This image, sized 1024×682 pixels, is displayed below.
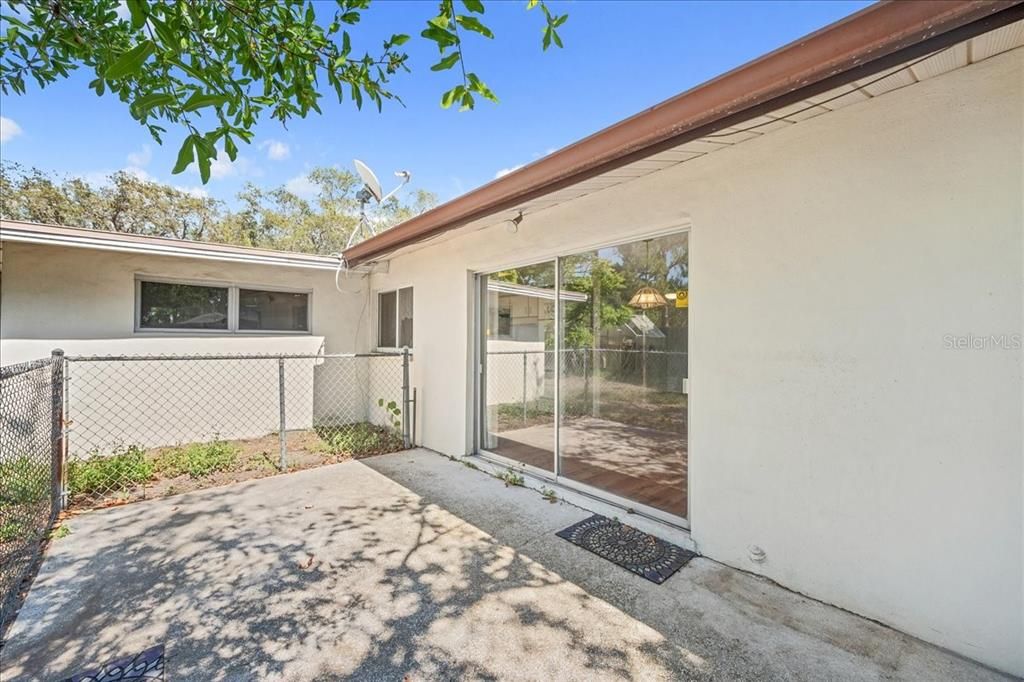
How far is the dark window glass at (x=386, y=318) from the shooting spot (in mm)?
6500

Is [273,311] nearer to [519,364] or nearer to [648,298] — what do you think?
[519,364]

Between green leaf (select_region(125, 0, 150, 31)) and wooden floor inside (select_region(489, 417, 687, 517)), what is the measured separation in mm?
3404

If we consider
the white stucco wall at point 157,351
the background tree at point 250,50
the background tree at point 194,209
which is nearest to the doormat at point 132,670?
the background tree at point 250,50

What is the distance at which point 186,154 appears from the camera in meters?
1.28

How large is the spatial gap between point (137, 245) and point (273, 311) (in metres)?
1.78

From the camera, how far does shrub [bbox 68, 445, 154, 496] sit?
3.90 metres

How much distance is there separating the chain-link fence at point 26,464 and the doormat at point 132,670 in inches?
30.8

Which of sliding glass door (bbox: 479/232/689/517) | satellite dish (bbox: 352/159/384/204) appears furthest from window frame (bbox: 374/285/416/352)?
sliding glass door (bbox: 479/232/689/517)

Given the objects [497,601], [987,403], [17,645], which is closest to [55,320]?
[17,645]

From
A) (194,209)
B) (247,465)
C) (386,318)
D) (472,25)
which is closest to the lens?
(472,25)

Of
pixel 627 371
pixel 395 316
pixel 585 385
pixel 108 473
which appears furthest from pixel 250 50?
pixel 395 316

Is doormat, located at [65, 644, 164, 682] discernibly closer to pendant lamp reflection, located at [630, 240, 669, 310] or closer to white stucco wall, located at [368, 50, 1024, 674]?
white stucco wall, located at [368, 50, 1024, 674]

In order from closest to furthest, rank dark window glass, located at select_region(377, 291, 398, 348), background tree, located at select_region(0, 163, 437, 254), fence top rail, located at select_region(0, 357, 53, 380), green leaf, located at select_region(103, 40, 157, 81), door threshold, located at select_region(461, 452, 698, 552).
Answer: green leaf, located at select_region(103, 40, 157, 81)
fence top rail, located at select_region(0, 357, 53, 380)
door threshold, located at select_region(461, 452, 698, 552)
dark window glass, located at select_region(377, 291, 398, 348)
background tree, located at select_region(0, 163, 437, 254)

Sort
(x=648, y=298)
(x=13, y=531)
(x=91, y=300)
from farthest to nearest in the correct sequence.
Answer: (x=91, y=300) < (x=648, y=298) < (x=13, y=531)
